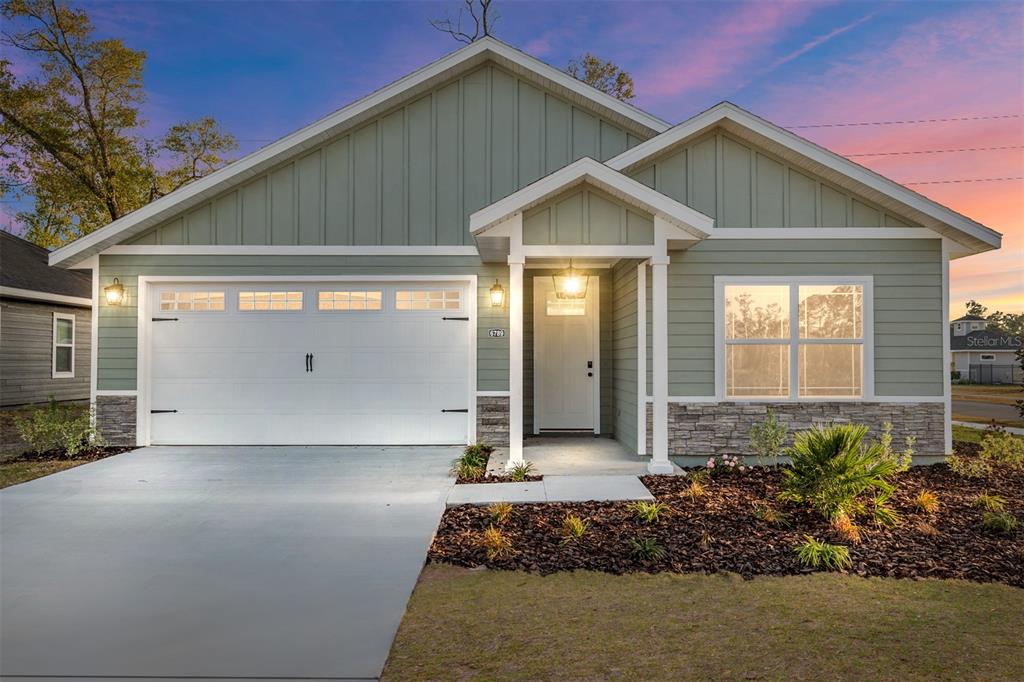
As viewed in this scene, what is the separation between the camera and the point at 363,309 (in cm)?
830

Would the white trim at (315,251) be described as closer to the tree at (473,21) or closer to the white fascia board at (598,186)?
the white fascia board at (598,186)

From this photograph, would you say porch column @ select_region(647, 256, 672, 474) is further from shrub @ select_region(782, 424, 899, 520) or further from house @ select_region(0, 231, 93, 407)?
house @ select_region(0, 231, 93, 407)

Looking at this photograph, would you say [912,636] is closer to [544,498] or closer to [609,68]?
[544,498]

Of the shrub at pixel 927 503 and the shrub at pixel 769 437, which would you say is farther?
the shrub at pixel 769 437

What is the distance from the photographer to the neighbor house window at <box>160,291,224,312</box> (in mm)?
8328

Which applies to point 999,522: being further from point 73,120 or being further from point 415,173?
point 73,120

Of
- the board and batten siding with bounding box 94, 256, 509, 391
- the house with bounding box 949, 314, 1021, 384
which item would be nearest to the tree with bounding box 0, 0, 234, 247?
Answer: the board and batten siding with bounding box 94, 256, 509, 391

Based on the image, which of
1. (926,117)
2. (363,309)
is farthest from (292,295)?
(926,117)

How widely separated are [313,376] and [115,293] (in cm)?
297

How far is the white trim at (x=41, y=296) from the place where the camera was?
11859 millimetres

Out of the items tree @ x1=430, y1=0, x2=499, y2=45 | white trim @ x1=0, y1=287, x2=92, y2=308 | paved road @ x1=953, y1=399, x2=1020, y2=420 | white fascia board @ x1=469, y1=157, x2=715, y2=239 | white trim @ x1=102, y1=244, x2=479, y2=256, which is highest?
tree @ x1=430, y1=0, x2=499, y2=45

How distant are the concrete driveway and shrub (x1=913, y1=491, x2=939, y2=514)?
4387 mm

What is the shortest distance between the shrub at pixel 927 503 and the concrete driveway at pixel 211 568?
14.4ft

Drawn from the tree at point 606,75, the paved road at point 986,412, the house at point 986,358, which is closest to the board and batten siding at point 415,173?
the tree at point 606,75
